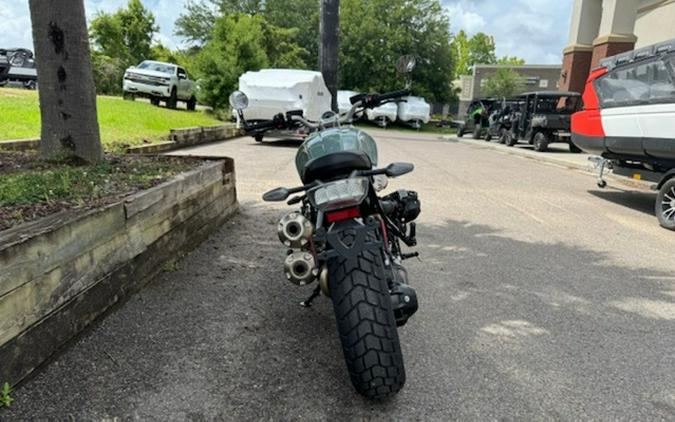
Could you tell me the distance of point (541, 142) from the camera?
54.6 feet

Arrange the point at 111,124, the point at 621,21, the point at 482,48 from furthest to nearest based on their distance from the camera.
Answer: the point at 482,48 → the point at 621,21 → the point at 111,124

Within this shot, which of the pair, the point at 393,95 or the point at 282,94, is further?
the point at 282,94

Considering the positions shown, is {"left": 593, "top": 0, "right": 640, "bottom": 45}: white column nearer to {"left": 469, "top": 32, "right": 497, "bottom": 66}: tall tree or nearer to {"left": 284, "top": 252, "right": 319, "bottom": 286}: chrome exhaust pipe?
→ {"left": 284, "top": 252, "right": 319, "bottom": 286}: chrome exhaust pipe

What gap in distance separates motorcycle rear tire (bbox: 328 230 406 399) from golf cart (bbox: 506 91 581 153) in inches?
626

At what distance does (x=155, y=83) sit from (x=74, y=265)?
61.6ft

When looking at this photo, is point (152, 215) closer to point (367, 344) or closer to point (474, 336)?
point (367, 344)

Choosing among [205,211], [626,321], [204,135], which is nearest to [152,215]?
[205,211]

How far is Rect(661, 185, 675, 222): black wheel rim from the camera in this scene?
6.28 metres

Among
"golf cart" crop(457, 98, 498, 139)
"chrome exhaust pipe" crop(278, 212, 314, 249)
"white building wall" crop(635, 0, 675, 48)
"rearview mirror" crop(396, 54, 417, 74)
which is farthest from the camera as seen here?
"golf cart" crop(457, 98, 498, 139)

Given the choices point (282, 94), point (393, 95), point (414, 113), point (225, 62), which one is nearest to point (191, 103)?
point (225, 62)

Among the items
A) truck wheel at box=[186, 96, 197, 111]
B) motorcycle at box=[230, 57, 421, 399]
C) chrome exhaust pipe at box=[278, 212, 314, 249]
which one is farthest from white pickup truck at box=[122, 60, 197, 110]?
chrome exhaust pipe at box=[278, 212, 314, 249]

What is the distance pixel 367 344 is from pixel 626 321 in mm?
2331

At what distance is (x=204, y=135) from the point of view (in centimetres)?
1305

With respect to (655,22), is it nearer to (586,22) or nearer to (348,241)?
(586,22)
